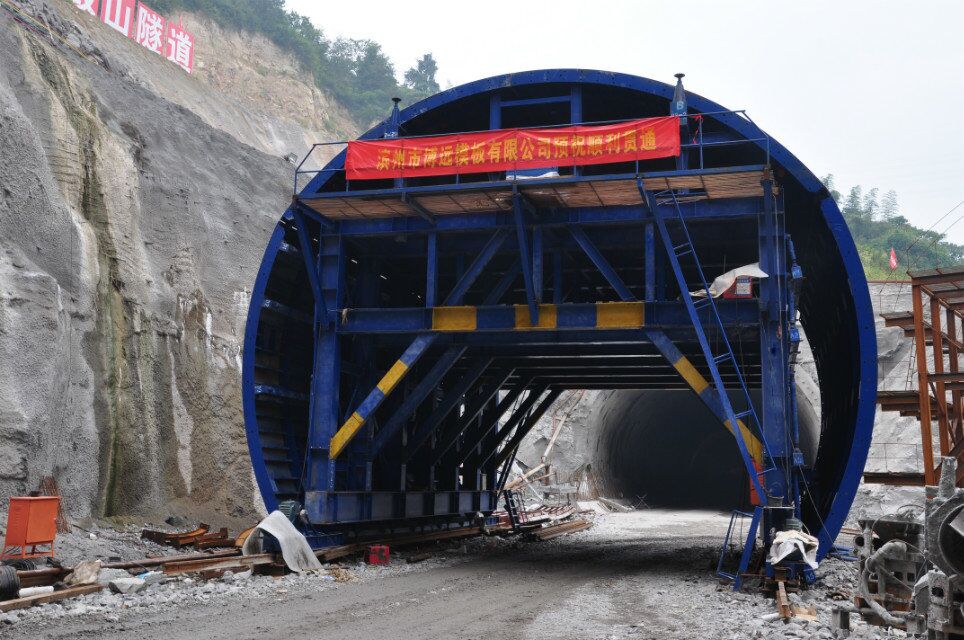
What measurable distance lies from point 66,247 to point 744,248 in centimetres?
1274

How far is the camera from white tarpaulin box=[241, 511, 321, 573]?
1209 cm

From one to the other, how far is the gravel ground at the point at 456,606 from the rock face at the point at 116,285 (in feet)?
19.7

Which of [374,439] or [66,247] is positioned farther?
[66,247]

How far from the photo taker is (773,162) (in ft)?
44.1

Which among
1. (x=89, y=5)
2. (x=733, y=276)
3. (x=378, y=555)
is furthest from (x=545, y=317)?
(x=89, y=5)

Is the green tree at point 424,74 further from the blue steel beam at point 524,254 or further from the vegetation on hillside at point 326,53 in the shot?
the blue steel beam at point 524,254

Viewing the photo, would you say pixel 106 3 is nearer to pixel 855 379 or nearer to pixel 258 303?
pixel 258 303

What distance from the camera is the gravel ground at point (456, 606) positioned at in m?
8.03

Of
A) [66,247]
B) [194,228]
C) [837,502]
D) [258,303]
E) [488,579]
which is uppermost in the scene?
[194,228]

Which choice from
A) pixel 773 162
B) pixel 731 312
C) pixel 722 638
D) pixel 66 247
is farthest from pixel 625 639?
pixel 66 247

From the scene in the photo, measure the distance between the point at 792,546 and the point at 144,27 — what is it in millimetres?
33329

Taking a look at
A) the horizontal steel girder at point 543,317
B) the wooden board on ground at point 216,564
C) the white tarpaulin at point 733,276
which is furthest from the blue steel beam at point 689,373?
the wooden board on ground at point 216,564

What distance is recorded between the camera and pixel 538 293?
13.5m

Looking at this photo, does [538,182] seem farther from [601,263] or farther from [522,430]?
[522,430]
